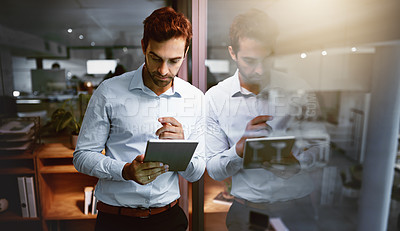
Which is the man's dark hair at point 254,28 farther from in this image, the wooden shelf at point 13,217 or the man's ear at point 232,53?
the wooden shelf at point 13,217

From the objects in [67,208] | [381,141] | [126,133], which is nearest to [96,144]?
[126,133]

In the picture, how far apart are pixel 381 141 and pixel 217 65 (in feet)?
3.60

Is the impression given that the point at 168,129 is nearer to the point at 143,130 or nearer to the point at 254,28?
the point at 143,130

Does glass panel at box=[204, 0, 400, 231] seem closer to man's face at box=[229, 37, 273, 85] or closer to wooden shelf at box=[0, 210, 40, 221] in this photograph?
man's face at box=[229, 37, 273, 85]

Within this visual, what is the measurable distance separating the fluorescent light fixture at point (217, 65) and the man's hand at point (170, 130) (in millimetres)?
429

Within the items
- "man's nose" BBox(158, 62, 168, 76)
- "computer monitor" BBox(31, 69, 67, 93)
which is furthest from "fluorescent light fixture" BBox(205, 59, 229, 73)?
"computer monitor" BBox(31, 69, 67, 93)

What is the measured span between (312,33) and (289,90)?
34cm

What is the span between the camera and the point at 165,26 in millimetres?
1137

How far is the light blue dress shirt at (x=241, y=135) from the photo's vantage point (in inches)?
54.1

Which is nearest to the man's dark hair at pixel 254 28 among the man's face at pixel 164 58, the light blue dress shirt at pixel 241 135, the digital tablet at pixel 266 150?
the light blue dress shirt at pixel 241 135

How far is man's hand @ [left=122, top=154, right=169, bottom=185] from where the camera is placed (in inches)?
44.3

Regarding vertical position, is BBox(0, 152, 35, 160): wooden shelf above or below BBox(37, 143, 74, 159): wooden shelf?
below

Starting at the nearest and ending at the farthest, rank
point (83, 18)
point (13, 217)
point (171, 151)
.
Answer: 1. point (171, 151)
2. point (83, 18)
3. point (13, 217)

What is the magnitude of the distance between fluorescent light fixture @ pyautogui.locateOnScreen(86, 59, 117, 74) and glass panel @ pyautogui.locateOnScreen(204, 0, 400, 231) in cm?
62
